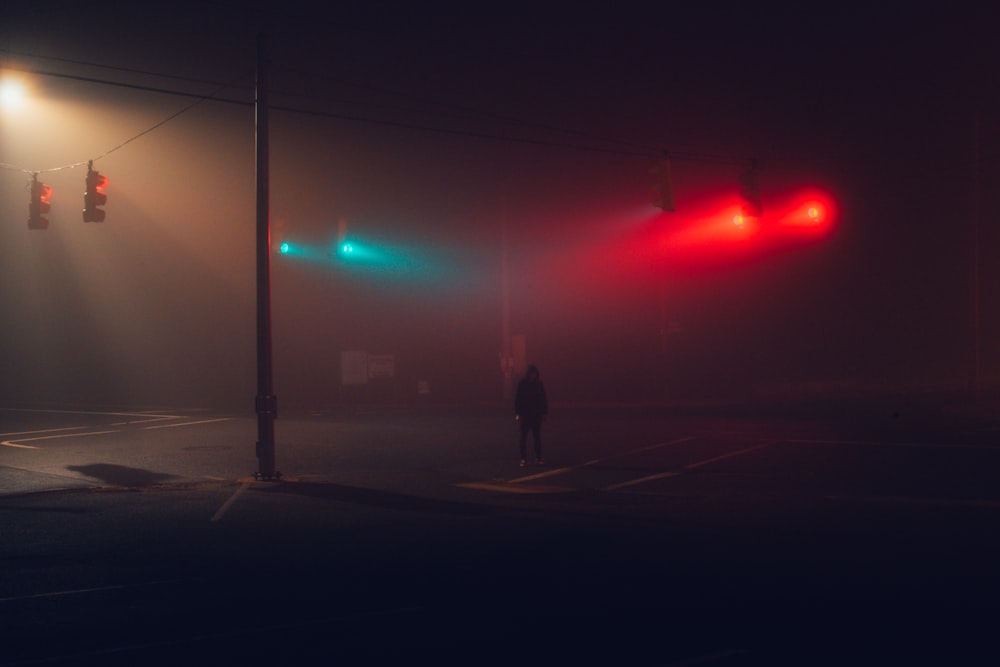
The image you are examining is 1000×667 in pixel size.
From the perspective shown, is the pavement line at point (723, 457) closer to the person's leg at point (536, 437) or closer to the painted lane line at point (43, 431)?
the person's leg at point (536, 437)

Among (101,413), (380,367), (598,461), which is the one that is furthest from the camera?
(380,367)

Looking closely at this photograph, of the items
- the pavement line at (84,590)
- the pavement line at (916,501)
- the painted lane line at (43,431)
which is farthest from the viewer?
the painted lane line at (43,431)

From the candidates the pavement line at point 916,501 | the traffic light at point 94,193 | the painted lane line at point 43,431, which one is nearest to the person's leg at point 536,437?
the pavement line at point 916,501

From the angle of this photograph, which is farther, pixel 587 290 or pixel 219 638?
pixel 587 290

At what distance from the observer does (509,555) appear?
9.74 meters

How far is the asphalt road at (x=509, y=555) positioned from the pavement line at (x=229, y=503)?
71 millimetres

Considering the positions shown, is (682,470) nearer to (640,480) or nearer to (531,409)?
(640,480)

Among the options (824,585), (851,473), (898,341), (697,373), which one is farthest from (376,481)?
(898,341)

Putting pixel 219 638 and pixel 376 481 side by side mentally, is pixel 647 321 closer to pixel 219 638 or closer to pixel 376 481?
pixel 376 481

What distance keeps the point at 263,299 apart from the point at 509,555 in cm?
860

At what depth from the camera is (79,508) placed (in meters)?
13.6

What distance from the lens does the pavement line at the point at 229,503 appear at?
1274cm

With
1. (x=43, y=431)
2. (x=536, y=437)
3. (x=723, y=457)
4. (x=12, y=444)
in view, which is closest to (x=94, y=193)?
(x=12, y=444)

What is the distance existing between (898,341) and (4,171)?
54585 millimetres
